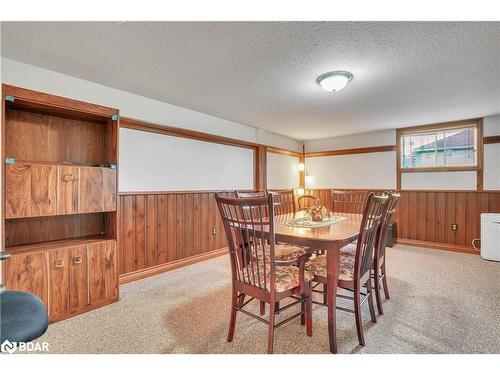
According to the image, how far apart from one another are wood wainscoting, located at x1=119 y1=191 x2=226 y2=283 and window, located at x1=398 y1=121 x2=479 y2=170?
3.63 metres

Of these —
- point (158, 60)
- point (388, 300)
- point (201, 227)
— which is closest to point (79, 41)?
point (158, 60)

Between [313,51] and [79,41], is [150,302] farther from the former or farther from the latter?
[313,51]

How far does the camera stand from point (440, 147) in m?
4.38

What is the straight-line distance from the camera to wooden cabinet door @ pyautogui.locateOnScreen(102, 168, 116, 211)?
7.61ft

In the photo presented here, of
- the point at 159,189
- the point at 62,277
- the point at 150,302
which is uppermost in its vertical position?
the point at 159,189

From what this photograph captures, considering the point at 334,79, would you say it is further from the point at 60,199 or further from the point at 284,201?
the point at 60,199

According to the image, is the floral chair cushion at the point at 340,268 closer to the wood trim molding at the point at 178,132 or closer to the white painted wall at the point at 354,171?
the wood trim molding at the point at 178,132

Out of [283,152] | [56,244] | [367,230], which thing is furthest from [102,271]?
[283,152]

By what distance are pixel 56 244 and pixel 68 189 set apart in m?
0.49

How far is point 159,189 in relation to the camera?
10.6 feet

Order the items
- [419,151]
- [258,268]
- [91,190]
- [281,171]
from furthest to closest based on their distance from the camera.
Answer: [281,171]
[419,151]
[91,190]
[258,268]

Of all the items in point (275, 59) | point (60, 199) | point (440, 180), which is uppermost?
point (275, 59)

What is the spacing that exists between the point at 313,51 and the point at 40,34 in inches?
75.1

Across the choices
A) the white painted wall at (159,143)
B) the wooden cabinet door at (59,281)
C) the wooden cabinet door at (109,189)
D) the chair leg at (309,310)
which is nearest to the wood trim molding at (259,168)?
the white painted wall at (159,143)
